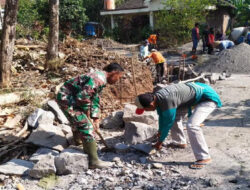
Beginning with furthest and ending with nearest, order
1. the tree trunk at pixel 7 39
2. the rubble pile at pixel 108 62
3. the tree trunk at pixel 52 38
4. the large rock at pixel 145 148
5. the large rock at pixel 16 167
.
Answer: the tree trunk at pixel 52 38 < the rubble pile at pixel 108 62 < the tree trunk at pixel 7 39 < the large rock at pixel 145 148 < the large rock at pixel 16 167

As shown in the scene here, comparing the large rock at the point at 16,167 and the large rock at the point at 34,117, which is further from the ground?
the large rock at the point at 34,117

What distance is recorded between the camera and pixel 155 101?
12.4ft

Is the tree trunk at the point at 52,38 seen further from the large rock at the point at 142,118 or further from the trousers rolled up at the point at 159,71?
the large rock at the point at 142,118

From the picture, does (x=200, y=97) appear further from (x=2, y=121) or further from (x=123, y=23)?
(x=123, y=23)

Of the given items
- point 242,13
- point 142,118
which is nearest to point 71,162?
point 142,118

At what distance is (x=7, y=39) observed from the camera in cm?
757

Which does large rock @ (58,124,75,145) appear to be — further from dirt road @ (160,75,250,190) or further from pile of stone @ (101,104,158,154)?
dirt road @ (160,75,250,190)

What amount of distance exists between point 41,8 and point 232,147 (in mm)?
18116

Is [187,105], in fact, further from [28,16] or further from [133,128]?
[28,16]

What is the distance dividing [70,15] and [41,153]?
1696cm

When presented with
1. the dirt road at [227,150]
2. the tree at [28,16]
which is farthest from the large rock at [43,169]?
the tree at [28,16]

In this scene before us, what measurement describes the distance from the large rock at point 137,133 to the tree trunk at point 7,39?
432cm

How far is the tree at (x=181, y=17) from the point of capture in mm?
18203

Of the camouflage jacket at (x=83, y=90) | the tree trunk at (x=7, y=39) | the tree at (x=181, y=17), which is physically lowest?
the camouflage jacket at (x=83, y=90)
